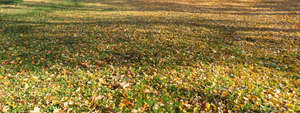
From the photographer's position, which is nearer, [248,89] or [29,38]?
[248,89]

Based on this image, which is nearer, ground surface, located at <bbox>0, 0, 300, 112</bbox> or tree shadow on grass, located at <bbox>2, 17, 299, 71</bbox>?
ground surface, located at <bbox>0, 0, 300, 112</bbox>

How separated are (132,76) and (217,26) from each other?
7930 millimetres

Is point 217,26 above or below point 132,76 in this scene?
above

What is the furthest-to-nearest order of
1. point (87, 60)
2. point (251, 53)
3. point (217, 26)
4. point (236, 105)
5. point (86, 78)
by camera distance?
1. point (217, 26)
2. point (251, 53)
3. point (87, 60)
4. point (86, 78)
5. point (236, 105)

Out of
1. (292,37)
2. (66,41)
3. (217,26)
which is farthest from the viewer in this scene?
(217,26)

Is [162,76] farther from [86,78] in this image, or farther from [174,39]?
[174,39]

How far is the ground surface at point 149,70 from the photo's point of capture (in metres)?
4.29

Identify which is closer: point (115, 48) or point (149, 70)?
point (149, 70)

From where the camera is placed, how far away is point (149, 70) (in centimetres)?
579

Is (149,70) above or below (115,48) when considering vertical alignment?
below

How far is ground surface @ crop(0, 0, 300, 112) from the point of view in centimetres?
429

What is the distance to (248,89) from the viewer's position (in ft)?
15.9

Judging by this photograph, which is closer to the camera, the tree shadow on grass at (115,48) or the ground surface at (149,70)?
the ground surface at (149,70)

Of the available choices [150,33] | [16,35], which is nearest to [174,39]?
[150,33]
